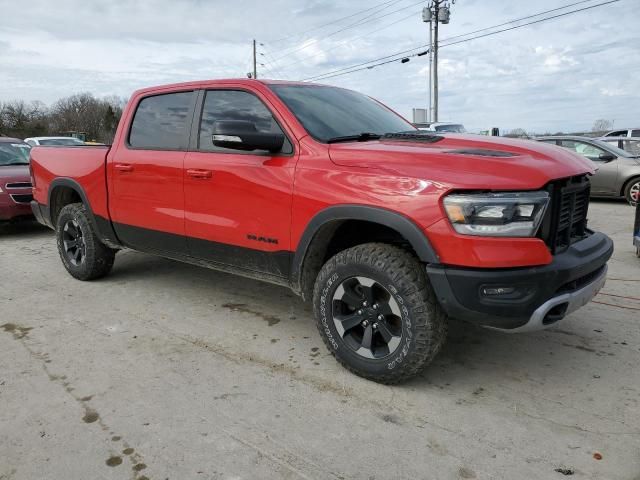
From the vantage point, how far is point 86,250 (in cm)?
511

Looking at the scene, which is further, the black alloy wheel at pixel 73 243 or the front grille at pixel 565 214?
the black alloy wheel at pixel 73 243

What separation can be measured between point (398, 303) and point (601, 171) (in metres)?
9.84

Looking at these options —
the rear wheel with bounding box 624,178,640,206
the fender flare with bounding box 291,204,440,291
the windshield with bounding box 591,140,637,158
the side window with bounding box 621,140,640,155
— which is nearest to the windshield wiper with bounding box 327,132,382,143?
Answer: the fender flare with bounding box 291,204,440,291

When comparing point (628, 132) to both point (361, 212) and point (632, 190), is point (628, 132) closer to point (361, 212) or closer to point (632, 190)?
point (632, 190)

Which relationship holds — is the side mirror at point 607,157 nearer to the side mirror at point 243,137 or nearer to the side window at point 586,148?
the side window at point 586,148

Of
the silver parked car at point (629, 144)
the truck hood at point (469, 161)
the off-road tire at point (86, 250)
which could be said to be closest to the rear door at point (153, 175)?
the off-road tire at point (86, 250)

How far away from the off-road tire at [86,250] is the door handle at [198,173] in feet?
5.64

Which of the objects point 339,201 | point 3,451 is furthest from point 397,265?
point 3,451

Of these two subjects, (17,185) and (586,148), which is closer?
(17,185)

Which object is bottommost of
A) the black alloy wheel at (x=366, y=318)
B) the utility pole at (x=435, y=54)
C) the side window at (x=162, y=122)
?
the black alloy wheel at (x=366, y=318)

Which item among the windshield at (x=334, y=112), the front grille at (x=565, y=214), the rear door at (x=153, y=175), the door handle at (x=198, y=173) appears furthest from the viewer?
the rear door at (x=153, y=175)

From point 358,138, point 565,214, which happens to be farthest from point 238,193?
point 565,214

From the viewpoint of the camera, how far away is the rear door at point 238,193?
336 cm

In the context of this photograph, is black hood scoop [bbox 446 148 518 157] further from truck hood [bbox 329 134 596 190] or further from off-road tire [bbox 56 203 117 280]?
off-road tire [bbox 56 203 117 280]
